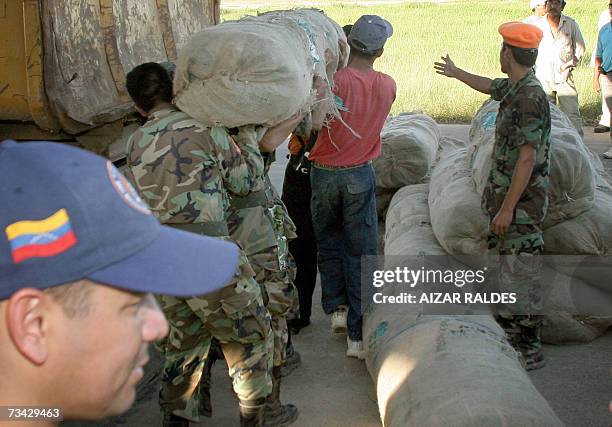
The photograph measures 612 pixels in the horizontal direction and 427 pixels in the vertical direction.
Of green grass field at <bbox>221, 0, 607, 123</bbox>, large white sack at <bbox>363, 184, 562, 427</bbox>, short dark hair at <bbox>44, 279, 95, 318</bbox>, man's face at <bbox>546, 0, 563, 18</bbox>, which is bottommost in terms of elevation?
green grass field at <bbox>221, 0, 607, 123</bbox>

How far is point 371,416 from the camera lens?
160 inches

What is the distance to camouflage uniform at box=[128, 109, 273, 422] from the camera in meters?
3.08

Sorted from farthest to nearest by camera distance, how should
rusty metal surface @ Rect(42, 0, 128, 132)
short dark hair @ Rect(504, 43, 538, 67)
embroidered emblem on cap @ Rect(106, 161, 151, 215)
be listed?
short dark hair @ Rect(504, 43, 538, 67), rusty metal surface @ Rect(42, 0, 128, 132), embroidered emblem on cap @ Rect(106, 161, 151, 215)

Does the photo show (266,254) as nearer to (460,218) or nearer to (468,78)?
(460,218)

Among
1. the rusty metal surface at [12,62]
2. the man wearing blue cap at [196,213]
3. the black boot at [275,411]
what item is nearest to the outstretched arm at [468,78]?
the man wearing blue cap at [196,213]

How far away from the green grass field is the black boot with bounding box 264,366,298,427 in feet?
27.5

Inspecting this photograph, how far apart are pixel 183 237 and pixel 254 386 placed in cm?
221

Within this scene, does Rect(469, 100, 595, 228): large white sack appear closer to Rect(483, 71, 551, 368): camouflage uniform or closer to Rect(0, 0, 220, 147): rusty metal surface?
Rect(483, 71, 551, 368): camouflage uniform

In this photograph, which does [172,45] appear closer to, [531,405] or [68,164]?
[531,405]

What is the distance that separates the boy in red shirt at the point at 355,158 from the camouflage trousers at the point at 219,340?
4.07ft

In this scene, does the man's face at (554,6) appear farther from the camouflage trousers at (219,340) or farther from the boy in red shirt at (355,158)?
the camouflage trousers at (219,340)

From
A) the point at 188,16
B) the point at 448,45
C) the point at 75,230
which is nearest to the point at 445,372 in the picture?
the point at 75,230

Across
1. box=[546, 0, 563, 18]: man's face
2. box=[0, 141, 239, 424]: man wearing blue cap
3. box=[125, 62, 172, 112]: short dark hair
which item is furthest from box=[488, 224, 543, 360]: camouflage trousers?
box=[546, 0, 563, 18]: man's face

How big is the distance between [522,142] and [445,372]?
1511 millimetres
